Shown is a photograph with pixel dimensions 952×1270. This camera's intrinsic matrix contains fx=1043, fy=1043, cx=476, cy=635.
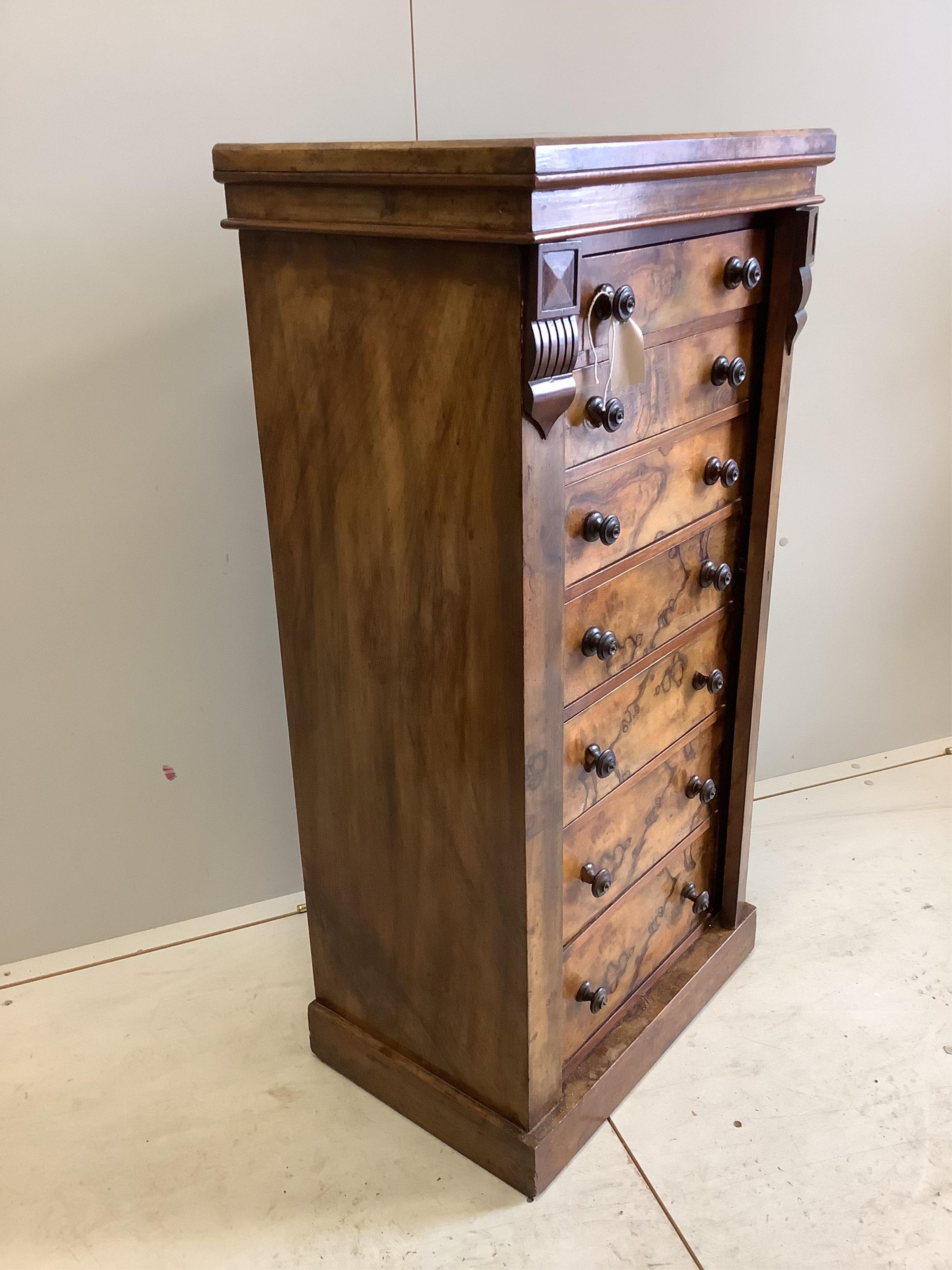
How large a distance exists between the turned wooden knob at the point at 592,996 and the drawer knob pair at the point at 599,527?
2.00ft

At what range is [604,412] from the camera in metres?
1.08

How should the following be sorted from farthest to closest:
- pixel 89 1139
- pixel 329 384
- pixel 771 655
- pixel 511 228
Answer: pixel 771 655 < pixel 89 1139 < pixel 329 384 < pixel 511 228

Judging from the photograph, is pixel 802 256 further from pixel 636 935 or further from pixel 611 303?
pixel 636 935

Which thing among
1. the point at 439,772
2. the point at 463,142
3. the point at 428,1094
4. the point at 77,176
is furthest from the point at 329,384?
the point at 428,1094

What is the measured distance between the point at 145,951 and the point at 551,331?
1.33 metres

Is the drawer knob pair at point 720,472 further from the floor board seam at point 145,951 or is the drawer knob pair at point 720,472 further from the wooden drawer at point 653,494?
the floor board seam at point 145,951

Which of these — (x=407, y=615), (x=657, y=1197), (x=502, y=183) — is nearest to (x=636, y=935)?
(x=657, y=1197)

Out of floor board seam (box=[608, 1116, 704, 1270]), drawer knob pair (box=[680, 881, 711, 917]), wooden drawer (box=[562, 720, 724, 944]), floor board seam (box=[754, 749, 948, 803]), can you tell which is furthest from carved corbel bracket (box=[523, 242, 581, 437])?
floor board seam (box=[754, 749, 948, 803])

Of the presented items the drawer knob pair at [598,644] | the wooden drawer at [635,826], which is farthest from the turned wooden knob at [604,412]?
the wooden drawer at [635,826]

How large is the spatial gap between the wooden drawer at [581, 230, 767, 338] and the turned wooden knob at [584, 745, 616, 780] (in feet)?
1.60

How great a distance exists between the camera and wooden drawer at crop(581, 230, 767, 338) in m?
1.05

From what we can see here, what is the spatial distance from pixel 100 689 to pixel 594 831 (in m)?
0.83

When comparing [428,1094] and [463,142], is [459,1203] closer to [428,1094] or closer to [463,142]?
[428,1094]

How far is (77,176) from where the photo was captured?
1.39 meters
